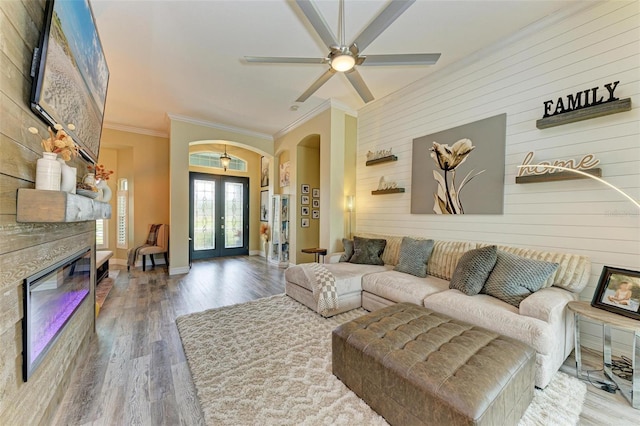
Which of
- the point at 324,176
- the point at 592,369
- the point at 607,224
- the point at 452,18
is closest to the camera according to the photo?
the point at 592,369

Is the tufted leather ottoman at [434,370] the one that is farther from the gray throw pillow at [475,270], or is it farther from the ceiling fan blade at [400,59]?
the ceiling fan blade at [400,59]

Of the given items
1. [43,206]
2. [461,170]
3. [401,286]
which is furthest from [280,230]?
[43,206]

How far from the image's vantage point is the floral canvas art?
9.70ft

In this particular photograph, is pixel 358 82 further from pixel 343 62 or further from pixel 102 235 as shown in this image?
pixel 102 235

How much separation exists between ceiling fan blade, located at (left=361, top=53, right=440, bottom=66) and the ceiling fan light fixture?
0.16m

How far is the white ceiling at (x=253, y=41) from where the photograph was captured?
2.39 meters

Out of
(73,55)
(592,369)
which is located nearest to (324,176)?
(73,55)

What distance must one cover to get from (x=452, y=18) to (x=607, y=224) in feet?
8.01

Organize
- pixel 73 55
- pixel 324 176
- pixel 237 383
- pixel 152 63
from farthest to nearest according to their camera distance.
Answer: pixel 324 176 → pixel 152 63 → pixel 237 383 → pixel 73 55

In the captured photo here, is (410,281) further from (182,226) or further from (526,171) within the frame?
(182,226)

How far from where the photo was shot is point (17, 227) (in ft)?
3.94

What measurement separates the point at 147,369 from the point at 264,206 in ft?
18.0

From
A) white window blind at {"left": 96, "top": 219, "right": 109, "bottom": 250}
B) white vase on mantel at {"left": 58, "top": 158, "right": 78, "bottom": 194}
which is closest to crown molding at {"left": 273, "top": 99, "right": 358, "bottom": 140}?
white vase on mantel at {"left": 58, "top": 158, "right": 78, "bottom": 194}

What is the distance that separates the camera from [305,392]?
1.75 m
